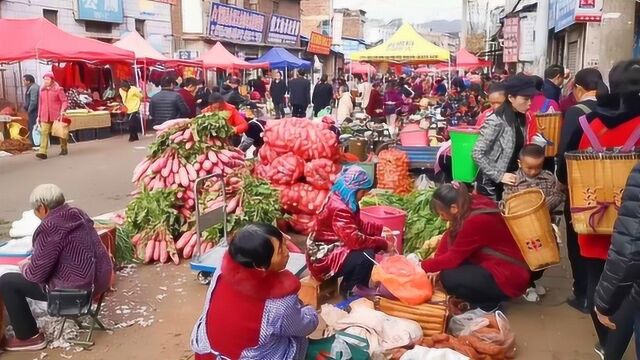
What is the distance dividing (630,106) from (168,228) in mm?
4416

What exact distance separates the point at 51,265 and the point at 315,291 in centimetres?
194

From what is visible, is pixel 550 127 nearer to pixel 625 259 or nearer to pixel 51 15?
pixel 625 259

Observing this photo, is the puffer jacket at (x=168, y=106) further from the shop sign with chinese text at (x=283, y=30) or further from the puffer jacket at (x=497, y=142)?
the shop sign with chinese text at (x=283, y=30)

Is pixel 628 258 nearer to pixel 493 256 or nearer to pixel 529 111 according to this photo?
pixel 493 256

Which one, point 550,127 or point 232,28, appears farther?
point 232,28

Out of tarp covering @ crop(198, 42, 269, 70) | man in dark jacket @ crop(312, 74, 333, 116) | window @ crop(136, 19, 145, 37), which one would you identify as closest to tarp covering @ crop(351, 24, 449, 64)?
man in dark jacket @ crop(312, 74, 333, 116)

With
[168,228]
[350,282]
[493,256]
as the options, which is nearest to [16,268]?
[168,228]

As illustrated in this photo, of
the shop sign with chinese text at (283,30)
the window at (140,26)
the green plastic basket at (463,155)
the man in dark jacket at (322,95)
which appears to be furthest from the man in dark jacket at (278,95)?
the green plastic basket at (463,155)

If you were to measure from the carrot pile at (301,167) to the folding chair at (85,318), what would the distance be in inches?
104

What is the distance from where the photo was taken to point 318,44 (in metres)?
39.7

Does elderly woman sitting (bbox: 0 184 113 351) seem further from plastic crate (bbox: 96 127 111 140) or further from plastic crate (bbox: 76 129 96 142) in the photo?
plastic crate (bbox: 96 127 111 140)

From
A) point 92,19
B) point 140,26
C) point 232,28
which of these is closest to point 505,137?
point 92,19

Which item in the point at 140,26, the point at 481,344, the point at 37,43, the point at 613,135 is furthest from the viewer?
the point at 140,26

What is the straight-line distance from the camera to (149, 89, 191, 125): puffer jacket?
10.4m
